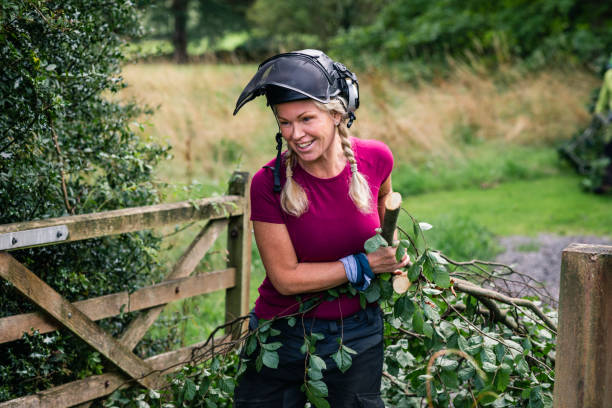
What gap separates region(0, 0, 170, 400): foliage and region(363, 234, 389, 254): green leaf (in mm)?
1739

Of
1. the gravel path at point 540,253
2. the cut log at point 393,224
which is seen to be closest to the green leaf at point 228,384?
the cut log at point 393,224

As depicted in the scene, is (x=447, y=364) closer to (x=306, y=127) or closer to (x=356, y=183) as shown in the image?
(x=356, y=183)

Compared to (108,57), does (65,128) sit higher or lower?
lower

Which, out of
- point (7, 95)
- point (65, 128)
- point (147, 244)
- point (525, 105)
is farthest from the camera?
point (525, 105)

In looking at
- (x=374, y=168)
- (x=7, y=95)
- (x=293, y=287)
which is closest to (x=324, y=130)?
Answer: (x=374, y=168)

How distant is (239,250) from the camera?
171 inches

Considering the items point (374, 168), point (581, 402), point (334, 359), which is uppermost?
point (374, 168)

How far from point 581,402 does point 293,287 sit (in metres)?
1.18

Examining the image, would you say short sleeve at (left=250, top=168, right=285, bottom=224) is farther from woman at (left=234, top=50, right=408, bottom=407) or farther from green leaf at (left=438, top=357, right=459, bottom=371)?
green leaf at (left=438, top=357, right=459, bottom=371)

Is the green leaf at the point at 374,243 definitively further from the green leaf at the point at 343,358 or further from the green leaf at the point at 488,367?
the green leaf at the point at 488,367

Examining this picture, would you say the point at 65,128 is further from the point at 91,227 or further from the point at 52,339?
the point at 52,339

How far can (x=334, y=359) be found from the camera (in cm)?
260

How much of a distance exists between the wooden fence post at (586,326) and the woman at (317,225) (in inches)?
35.5

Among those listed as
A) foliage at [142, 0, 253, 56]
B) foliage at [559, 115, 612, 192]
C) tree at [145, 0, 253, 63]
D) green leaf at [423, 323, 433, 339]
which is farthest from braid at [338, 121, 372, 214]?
foliage at [142, 0, 253, 56]
